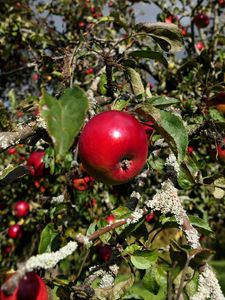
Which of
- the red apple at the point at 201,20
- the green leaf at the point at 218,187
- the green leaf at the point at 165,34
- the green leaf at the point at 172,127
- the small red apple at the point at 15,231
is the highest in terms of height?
the green leaf at the point at 165,34

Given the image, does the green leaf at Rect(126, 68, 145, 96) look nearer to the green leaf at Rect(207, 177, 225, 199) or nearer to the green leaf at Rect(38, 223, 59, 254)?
the green leaf at Rect(207, 177, 225, 199)

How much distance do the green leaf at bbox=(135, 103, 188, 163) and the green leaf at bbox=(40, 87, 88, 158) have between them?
243 mm

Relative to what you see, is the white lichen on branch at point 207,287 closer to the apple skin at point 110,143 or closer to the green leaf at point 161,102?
the apple skin at point 110,143

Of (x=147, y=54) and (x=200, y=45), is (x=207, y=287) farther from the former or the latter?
(x=200, y=45)

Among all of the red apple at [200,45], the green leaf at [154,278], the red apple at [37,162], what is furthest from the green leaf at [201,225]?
the red apple at [200,45]

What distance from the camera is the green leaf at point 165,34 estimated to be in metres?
1.46

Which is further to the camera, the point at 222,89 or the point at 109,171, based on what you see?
the point at 222,89

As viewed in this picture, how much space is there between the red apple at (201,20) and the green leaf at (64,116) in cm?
392

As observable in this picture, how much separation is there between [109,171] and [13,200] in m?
3.74

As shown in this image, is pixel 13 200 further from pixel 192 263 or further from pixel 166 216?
pixel 192 263

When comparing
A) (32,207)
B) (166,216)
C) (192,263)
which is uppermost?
(192,263)

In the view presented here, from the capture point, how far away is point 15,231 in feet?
13.2

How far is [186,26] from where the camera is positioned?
503cm

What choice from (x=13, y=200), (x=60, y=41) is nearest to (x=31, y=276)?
(x=60, y=41)
